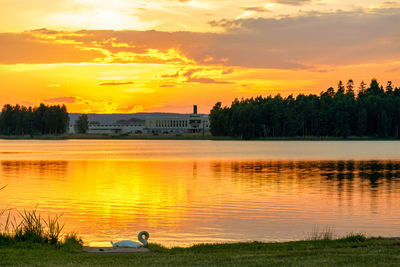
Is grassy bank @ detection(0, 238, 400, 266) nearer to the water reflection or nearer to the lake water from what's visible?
the lake water

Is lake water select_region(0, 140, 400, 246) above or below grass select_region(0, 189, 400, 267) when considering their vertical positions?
below

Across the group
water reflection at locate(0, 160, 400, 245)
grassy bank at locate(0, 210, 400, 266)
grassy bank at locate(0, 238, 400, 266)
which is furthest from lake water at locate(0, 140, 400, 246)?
grassy bank at locate(0, 238, 400, 266)

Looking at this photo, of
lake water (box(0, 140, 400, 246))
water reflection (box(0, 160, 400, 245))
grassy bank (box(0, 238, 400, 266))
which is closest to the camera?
grassy bank (box(0, 238, 400, 266))

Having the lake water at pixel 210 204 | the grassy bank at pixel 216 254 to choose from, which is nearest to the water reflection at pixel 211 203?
the lake water at pixel 210 204

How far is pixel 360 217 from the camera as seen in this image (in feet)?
96.8

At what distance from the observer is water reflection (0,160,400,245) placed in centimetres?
2550

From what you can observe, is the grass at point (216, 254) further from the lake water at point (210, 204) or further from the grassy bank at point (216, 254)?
the lake water at point (210, 204)

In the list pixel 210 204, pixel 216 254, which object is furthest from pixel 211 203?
pixel 216 254

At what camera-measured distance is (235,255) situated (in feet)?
52.3

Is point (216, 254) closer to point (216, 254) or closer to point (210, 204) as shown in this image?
point (216, 254)

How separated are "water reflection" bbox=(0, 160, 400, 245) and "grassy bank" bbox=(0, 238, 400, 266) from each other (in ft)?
16.0

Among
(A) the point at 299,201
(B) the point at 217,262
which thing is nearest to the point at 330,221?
(A) the point at 299,201

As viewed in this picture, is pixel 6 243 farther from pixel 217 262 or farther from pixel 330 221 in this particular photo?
pixel 330 221

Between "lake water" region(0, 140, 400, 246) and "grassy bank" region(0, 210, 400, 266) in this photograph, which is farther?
"lake water" region(0, 140, 400, 246)
